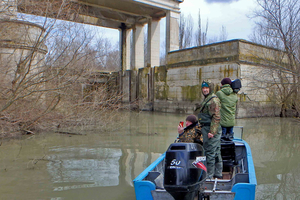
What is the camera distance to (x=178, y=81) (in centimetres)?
2136

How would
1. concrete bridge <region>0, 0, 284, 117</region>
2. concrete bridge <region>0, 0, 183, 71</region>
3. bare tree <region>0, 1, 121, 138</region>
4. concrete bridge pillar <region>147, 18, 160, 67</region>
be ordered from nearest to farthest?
1. bare tree <region>0, 1, 121, 138</region>
2. concrete bridge <region>0, 0, 284, 117</region>
3. concrete bridge <region>0, 0, 183, 71</region>
4. concrete bridge pillar <region>147, 18, 160, 67</region>

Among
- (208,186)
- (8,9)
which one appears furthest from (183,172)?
(8,9)

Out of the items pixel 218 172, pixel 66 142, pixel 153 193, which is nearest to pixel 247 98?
pixel 66 142

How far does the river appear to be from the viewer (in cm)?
494

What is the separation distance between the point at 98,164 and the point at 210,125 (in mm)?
3389

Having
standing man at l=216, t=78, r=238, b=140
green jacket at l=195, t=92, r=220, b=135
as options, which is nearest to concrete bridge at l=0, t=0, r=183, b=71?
standing man at l=216, t=78, r=238, b=140

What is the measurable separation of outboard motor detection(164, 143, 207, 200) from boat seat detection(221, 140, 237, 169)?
182cm

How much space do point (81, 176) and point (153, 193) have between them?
2.60m

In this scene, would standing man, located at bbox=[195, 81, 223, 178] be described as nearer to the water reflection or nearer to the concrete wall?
the water reflection

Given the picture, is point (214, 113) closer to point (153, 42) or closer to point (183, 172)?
point (183, 172)

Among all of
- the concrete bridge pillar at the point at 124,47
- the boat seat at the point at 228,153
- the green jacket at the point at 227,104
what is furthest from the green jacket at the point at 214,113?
the concrete bridge pillar at the point at 124,47

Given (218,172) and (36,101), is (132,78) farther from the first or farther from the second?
(218,172)

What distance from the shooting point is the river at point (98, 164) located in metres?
4.94

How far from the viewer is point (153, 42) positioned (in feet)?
90.5
